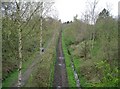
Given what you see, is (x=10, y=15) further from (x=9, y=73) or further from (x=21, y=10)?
(x=9, y=73)

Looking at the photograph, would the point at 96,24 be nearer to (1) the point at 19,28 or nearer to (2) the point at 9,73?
(2) the point at 9,73

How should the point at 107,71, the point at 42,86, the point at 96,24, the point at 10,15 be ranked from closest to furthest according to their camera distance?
the point at 107,71 < the point at 42,86 < the point at 10,15 < the point at 96,24

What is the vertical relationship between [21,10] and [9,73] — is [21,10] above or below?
above

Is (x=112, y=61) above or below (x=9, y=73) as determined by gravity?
above

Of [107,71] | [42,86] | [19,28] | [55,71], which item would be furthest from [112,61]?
[55,71]

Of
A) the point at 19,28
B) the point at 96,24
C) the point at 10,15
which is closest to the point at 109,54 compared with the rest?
the point at 19,28

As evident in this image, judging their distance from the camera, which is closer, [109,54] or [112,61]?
[112,61]

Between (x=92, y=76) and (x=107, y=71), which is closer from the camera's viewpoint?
(x=107, y=71)

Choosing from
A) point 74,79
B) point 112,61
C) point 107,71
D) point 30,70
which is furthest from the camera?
point 30,70

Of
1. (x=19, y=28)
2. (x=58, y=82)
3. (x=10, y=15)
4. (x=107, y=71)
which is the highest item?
(x=10, y=15)

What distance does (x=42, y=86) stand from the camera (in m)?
16.8

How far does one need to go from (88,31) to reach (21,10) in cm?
2699

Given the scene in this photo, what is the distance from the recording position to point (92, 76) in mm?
21859

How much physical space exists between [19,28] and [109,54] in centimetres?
676
